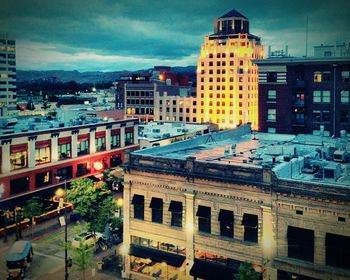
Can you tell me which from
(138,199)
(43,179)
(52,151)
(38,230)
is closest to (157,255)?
(138,199)

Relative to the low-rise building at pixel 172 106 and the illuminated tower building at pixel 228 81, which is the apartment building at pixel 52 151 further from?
the illuminated tower building at pixel 228 81

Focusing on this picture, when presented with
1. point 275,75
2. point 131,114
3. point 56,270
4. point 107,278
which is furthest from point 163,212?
point 131,114

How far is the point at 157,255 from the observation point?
1064 inches

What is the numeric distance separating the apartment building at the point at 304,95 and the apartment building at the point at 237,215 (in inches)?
878

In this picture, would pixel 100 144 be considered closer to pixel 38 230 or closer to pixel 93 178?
pixel 93 178

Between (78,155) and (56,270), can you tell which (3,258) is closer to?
(56,270)

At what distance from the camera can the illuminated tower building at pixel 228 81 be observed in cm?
11644

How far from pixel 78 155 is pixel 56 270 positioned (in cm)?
2066

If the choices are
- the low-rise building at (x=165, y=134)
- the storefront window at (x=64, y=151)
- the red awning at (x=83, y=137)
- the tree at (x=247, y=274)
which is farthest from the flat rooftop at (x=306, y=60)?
the tree at (x=247, y=274)

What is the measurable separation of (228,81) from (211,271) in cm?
9730

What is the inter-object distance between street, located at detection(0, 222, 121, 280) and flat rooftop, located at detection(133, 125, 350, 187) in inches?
381

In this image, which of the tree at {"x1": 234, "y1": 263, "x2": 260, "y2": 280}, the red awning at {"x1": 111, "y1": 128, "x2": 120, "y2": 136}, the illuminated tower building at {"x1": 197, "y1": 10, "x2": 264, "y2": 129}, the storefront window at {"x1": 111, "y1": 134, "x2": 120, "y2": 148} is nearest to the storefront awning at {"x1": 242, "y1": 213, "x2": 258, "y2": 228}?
the tree at {"x1": 234, "y1": 263, "x2": 260, "y2": 280}

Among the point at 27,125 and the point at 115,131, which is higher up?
the point at 27,125

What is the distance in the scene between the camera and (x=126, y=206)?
94.6 feet
